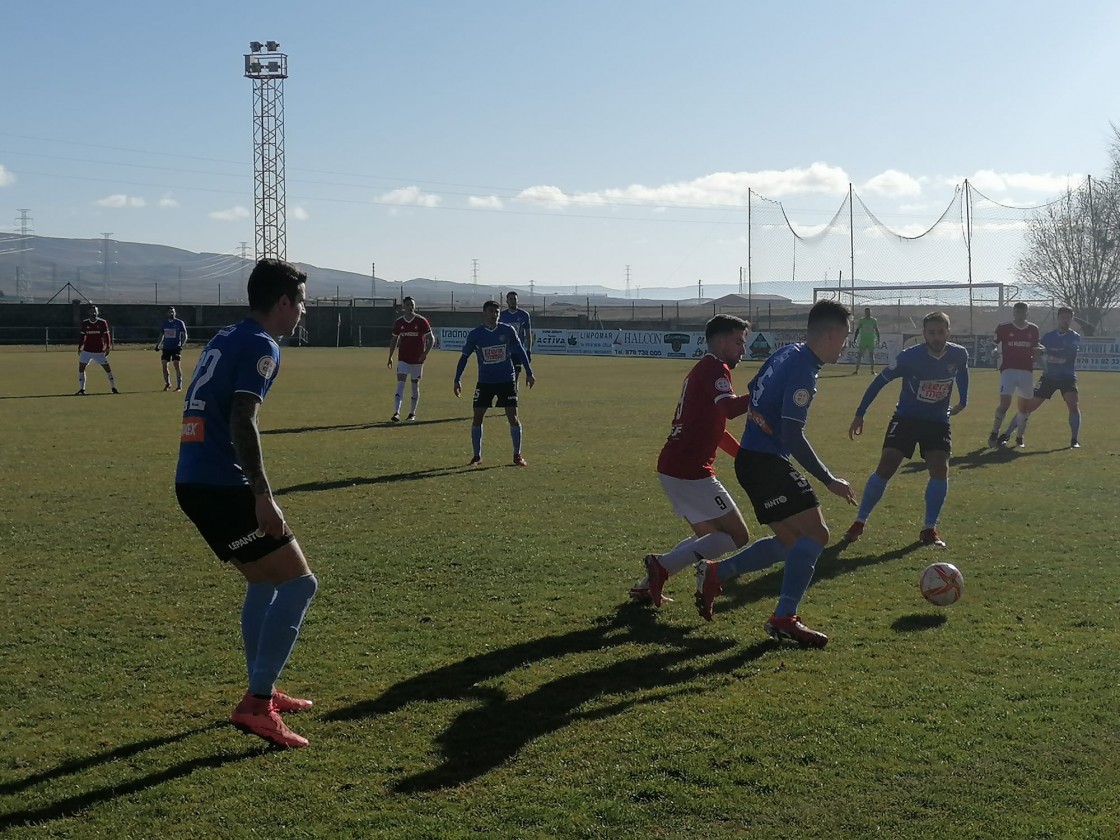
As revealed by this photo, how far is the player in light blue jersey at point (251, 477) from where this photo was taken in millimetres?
4504

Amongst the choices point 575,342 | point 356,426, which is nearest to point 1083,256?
point 575,342

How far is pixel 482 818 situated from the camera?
403 centimetres

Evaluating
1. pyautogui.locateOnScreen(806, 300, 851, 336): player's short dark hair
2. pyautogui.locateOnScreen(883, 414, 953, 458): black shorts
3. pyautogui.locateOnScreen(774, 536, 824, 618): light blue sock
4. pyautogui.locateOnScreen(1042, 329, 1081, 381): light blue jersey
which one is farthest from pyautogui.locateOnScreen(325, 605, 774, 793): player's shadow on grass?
Answer: pyautogui.locateOnScreen(1042, 329, 1081, 381): light blue jersey

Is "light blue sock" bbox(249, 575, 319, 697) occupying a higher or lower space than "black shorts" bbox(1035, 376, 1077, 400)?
lower

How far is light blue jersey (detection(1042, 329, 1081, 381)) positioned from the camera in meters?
16.5

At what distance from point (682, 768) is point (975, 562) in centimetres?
478

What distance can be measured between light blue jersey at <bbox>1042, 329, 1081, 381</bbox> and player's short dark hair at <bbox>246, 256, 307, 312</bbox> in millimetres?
14554

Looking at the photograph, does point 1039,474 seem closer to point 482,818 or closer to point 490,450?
point 490,450

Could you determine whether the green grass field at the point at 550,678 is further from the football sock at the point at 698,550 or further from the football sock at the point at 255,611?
the football sock at the point at 255,611

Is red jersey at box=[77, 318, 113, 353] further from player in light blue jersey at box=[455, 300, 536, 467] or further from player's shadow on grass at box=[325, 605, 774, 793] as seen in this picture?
player's shadow on grass at box=[325, 605, 774, 793]

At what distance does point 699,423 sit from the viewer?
6.79m

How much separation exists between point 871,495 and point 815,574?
5.64 ft

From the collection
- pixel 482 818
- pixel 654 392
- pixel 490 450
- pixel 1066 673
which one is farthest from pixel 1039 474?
pixel 654 392

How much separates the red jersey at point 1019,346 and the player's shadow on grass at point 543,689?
11.8 m
